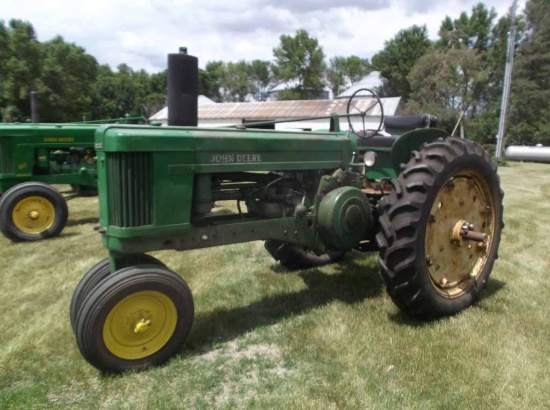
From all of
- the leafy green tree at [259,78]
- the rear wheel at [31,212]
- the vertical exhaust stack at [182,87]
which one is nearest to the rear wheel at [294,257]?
the vertical exhaust stack at [182,87]

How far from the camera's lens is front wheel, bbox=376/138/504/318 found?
3.07 meters

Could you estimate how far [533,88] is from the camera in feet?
100.0

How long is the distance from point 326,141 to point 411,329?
58.6 inches

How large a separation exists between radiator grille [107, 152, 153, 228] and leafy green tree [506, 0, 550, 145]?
3179 centimetres

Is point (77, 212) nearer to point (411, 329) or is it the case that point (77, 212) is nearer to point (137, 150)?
point (137, 150)

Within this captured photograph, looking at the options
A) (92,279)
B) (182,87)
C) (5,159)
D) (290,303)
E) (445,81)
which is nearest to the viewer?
(92,279)

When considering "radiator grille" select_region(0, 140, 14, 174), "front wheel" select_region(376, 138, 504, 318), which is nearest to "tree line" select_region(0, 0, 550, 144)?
"radiator grille" select_region(0, 140, 14, 174)

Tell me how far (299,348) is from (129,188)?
145 cm

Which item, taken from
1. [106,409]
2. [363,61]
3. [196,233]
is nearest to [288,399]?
[106,409]

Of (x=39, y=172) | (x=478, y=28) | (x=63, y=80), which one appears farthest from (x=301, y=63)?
(x=39, y=172)

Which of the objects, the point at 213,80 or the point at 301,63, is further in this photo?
the point at 213,80

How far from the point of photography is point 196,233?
115 inches

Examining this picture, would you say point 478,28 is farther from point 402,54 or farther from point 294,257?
point 294,257

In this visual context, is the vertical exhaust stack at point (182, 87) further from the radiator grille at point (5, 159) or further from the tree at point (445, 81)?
the tree at point (445, 81)
